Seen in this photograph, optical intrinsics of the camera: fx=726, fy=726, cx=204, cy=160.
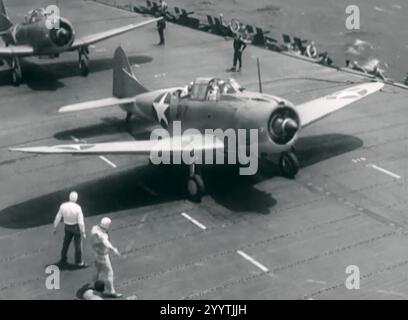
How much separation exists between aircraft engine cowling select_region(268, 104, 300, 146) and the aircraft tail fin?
21.9 ft

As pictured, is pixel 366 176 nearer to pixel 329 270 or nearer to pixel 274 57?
pixel 329 270

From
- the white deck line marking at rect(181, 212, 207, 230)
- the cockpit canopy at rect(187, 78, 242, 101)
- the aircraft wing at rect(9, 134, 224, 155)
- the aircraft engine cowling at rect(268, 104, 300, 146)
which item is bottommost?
the white deck line marking at rect(181, 212, 207, 230)

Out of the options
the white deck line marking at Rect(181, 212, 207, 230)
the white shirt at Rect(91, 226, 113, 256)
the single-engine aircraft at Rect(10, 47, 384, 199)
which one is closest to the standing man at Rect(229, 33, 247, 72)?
the single-engine aircraft at Rect(10, 47, 384, 199)

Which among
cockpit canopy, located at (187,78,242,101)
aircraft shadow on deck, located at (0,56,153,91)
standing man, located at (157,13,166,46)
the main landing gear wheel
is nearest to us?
cockpit canopy, located at (187,78,242,101)

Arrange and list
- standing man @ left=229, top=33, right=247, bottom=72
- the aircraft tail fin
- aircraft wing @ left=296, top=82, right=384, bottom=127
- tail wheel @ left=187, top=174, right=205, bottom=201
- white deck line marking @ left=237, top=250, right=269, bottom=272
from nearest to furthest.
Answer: white deck line marking @ left=237, top=250, right=269, bottom=272, tail wheel @ left=187, top=174, right=205, bottom=201, aircraft wing @ left=296, top=82, right=384, bottom=127, the aircraft tail fin, standing man @ left=229, top=33, right=247, bottom=72

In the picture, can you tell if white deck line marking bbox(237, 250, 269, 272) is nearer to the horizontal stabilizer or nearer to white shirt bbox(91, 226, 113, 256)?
white shirt bbox(91, 226, 113, 256)

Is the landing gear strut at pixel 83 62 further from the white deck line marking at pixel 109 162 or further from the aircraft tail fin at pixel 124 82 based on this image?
the white deck line marking at pixel 109 162

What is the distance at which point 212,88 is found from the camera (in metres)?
20.6

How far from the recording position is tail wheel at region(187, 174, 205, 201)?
64.5ft

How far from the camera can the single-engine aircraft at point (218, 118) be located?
1897 cm

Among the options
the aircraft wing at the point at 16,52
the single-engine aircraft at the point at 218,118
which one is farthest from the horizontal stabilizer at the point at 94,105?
the aircraft wing at the point at 16,52

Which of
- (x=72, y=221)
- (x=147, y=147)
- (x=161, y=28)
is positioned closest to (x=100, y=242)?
(x=72, y=221)

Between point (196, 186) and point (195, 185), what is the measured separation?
4 cm

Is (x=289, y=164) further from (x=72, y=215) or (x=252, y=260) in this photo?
(x=72, y=215)
